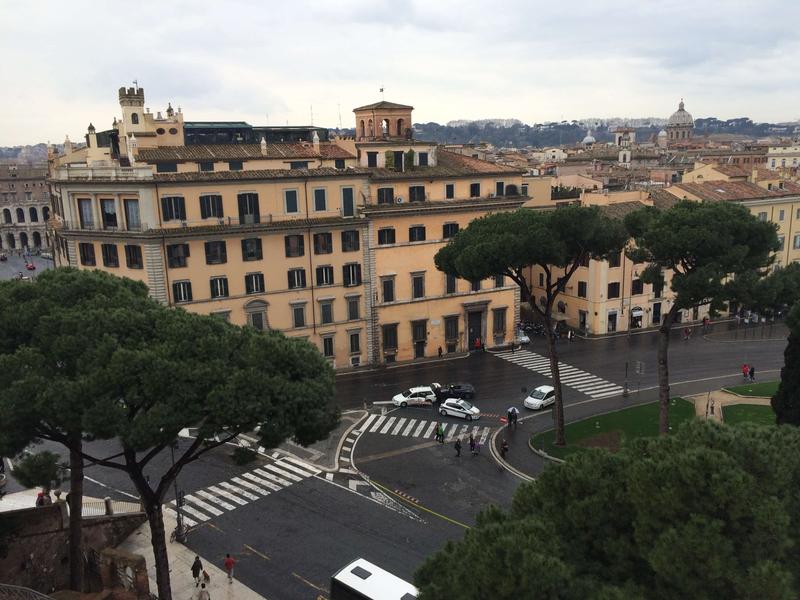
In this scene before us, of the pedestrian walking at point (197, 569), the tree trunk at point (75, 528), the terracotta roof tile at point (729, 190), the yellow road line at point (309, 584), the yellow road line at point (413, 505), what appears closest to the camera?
the tree trunk at point (75, 528)

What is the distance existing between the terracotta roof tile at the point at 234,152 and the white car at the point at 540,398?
984 inches

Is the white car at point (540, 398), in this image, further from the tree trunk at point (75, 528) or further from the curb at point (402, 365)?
the tree trunk at point (75, 528)

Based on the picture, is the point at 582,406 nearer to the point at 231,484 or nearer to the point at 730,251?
the point at 730,251

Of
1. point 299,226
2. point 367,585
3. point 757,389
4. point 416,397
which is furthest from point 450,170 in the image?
point 367,585

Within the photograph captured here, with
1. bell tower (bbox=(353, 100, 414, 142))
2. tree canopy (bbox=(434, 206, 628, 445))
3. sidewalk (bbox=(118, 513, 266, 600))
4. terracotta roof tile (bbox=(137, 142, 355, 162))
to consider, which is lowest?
sidewalk (bbox=(118, 513, 266, 600))

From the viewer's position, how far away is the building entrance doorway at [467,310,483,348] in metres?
61.4

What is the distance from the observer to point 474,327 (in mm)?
61875

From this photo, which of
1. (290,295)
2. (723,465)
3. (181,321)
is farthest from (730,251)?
(290,295)

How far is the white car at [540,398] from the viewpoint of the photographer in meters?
46.9

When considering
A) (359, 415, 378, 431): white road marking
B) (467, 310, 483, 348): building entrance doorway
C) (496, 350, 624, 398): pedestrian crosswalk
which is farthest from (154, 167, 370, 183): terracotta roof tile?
(496, 350, 624, 398): pedestrian crosswalk

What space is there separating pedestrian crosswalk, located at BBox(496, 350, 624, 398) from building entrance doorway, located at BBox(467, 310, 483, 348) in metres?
2.42

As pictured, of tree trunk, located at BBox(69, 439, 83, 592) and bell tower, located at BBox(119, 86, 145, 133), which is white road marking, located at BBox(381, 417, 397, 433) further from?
bell tower, located at BBox(119, 86, 145, 133)

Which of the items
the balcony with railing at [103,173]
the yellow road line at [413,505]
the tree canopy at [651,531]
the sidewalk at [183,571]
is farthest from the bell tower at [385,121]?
the tree canopy at [651,531]

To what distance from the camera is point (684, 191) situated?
72375 mm
